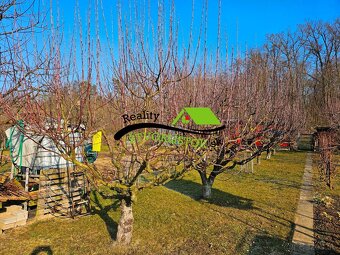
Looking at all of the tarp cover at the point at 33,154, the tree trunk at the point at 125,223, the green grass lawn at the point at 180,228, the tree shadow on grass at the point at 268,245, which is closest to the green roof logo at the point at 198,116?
the tree trunk at the point at 125,223

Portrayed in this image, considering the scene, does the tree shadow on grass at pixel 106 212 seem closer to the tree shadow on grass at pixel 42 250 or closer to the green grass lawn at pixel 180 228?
the green grass lawn at pixel 180 228

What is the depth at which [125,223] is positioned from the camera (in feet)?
15.8

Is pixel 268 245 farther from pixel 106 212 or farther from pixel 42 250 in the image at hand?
pixel 42 250

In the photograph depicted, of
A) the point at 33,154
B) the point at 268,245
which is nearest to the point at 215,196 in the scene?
the point at 268,245

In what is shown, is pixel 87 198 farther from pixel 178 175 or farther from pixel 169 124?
pixel 169 124

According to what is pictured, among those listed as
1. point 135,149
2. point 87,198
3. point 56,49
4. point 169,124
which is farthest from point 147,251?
point 56,49

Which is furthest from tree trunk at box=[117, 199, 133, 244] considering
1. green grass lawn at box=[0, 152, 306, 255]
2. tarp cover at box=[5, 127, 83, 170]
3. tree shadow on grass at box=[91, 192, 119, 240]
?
tarp cover at box=[5, 127, 83, 170]

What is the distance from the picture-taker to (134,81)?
3.91m

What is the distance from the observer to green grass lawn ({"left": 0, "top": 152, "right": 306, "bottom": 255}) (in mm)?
4871

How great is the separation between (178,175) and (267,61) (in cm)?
492

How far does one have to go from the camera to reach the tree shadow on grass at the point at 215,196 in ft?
24.8

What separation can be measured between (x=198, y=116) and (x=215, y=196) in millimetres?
4356

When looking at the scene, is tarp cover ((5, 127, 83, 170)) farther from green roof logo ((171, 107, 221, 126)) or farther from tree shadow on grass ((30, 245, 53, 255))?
green roof logo ((171, 107, 221, 126))

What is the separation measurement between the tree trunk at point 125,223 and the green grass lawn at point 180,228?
6.2 inches
